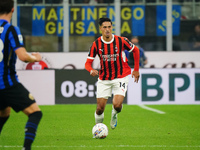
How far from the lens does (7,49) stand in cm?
549

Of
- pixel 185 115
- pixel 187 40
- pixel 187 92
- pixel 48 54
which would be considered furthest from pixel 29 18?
pixel 185 115

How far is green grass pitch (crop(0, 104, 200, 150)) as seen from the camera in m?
7.14

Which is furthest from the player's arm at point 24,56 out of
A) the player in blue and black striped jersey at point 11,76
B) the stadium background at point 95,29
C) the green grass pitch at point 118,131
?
the stadium background at point 95,29

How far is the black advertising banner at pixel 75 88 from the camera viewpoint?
49.0 ft

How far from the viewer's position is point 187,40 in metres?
19.2

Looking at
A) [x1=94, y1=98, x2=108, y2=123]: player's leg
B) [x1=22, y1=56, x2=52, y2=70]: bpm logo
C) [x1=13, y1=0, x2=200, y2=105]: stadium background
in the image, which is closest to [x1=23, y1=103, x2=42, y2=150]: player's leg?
[x1=94, y1=98, x2=108, y2=123]: player's leg

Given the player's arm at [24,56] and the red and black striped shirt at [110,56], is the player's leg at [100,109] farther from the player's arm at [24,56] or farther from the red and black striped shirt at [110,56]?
the player's arm at [24,56]

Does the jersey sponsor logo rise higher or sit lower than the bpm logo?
higher

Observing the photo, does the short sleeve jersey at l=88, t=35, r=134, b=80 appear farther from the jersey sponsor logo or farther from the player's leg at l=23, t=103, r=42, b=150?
the player's leg at l=23, t=103, r=42, b=150

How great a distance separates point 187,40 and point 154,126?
10075 mm

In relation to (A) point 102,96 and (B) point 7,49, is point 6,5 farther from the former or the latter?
(A) point 102,96

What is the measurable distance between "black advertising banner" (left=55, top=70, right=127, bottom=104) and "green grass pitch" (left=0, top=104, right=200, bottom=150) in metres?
1.63

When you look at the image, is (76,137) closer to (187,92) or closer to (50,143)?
(50,143)

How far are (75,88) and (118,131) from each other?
6255 mm
